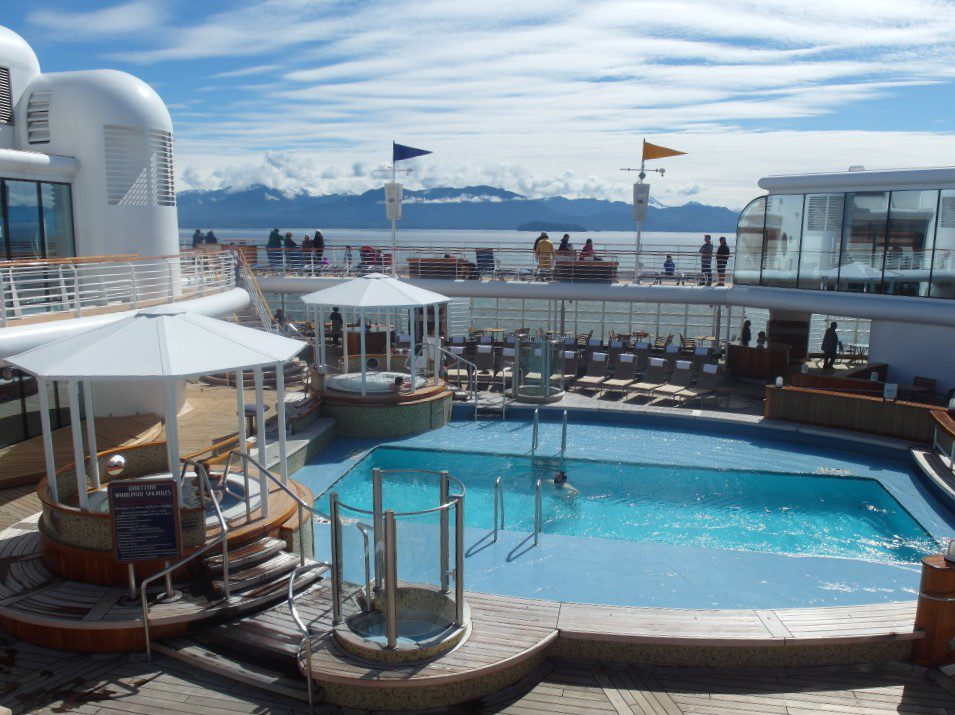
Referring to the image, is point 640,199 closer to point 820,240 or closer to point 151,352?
point 820,240

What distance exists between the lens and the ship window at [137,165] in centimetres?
1324

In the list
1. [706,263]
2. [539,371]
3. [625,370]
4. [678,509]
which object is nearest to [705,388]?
[625,370]

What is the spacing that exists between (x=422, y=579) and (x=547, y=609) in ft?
4.28

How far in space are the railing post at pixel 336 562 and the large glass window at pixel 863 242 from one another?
14515 millimetres

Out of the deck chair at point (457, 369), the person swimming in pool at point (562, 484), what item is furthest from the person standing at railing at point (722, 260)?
the person swimming in pool at point (562, 484)

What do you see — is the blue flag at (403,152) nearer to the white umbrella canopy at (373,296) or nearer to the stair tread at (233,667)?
the white umbrella canopy at (373,296)

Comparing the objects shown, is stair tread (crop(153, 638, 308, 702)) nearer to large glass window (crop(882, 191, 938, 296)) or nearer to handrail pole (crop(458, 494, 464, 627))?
handrail pole (crop(458, 494, 464, 627))

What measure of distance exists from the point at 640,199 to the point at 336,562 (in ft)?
54.9

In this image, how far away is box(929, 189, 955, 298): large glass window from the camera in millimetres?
15414

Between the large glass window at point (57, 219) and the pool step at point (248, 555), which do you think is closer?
the pool step at point (248, 555)

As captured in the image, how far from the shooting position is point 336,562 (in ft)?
20.2

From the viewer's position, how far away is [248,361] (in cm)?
742

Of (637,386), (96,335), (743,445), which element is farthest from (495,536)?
(637,386)

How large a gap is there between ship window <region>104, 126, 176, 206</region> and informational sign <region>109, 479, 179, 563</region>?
336 inches
